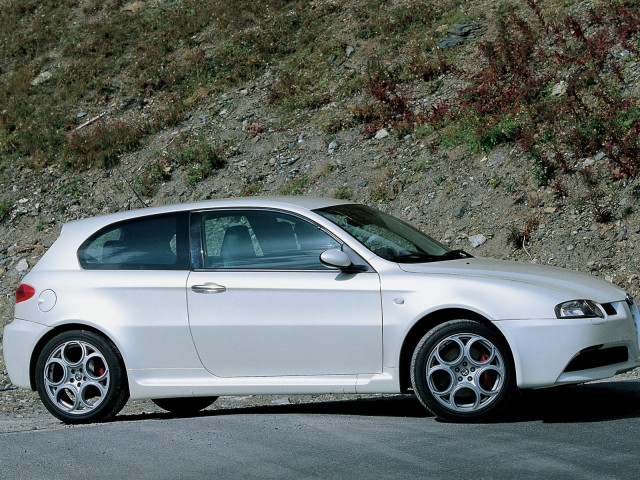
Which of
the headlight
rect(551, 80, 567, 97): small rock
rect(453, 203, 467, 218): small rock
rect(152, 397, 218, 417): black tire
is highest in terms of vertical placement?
rect(551, 80, 567, 97): small rock

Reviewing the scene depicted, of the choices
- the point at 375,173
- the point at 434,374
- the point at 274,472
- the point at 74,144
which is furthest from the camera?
the point at 74,144

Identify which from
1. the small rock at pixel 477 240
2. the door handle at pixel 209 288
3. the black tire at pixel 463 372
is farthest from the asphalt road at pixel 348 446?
the small rock at pixel 477 240

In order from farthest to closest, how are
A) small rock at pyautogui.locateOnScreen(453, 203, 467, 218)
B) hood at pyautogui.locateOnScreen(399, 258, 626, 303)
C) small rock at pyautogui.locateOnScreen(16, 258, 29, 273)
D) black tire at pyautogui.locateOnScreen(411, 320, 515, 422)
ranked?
small rock at pyautogui.locateOnScreen(16, 258, 29, 273) → small rock at pyautogui.locateOnScreen(453, 203, 467, 218) → hood at pyautogui.locateOnScreen(399, 258, 626, 303) → black tire at pyautogui.locateOnScreen(411, 320, 515, 422)

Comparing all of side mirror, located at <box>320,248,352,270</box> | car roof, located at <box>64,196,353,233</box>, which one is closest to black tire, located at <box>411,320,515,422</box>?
side mirror, located at <box>320,248,352,270</box>

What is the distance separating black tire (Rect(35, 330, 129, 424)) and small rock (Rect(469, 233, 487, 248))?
729cm

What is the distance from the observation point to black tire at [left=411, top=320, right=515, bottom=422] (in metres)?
6.62

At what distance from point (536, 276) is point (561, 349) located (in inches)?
26.6

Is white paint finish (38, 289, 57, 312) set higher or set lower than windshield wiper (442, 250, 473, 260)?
lower

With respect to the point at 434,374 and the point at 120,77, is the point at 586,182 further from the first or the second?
the point at 120,77

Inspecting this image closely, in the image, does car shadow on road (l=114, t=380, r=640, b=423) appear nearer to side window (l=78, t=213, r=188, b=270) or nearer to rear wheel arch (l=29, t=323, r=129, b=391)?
rear wheel arch (l=29, t=323, r=129, b=391)

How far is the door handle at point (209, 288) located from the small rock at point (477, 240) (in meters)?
7.20

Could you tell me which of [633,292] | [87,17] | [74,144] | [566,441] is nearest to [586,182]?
[633,292]

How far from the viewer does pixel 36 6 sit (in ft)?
87.8

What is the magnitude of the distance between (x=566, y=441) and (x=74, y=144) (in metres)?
15.8
